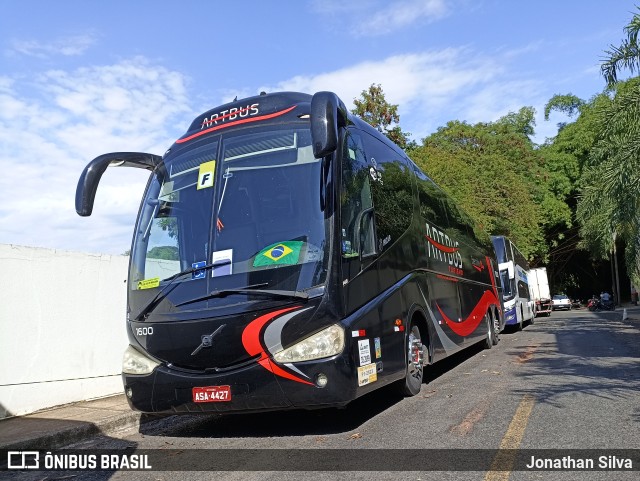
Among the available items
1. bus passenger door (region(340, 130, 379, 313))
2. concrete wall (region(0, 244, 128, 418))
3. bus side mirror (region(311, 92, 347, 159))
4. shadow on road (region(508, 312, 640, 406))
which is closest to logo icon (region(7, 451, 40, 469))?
concrete wall (region(0, 244, 128, 418))

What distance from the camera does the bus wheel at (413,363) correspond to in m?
7.77

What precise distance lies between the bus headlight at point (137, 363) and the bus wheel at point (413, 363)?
3.17 metres

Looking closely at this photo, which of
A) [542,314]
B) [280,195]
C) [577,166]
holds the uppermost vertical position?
[577,166]

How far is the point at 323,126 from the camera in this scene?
5520 millimetres

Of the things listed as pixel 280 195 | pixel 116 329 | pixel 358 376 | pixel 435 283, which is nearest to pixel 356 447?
pixel 358 376

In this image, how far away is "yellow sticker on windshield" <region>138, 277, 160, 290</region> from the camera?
634cm

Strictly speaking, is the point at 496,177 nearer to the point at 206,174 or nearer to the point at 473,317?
the point at 473,317

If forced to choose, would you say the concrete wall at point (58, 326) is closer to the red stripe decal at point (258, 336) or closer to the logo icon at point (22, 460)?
the logo icon at point (22, 460)

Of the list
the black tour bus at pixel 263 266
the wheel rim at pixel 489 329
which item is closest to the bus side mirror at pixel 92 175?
the black tour bus at pixel 263 266

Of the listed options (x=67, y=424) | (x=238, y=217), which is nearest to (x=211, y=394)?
(x=238, y=217)

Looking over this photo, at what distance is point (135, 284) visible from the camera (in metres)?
6.53

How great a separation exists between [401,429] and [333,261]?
1808 mm

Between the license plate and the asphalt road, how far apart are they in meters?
0.49

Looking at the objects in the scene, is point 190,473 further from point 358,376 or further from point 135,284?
point 135,284
